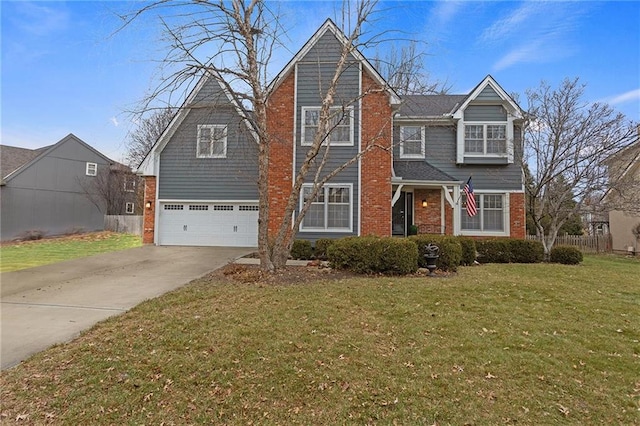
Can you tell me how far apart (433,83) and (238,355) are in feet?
74.6

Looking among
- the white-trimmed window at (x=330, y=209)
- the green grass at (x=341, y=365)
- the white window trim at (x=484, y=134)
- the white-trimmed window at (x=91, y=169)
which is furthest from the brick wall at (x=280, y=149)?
the white-trimmed window at (x=91, y=169)

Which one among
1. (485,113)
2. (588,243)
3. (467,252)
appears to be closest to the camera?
(467,252)

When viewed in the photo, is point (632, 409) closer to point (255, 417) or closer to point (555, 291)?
point (255, 417)

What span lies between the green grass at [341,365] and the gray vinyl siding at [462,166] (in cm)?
942

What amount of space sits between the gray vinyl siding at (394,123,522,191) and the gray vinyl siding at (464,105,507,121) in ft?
2.66

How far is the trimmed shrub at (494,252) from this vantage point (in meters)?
11.6

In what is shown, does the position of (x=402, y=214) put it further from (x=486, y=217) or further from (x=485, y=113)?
(x=485, y=113)

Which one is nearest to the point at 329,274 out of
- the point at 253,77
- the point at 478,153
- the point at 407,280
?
the point at 407,280

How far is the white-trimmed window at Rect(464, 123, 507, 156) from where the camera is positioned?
48.8ft

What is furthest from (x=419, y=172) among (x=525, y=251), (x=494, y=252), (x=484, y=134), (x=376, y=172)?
→ (x=525, y=251)

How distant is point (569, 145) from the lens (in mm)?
13008

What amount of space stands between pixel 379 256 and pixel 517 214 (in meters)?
9.64

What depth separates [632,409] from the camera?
3225mm

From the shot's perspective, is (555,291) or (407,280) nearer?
(555,291)
